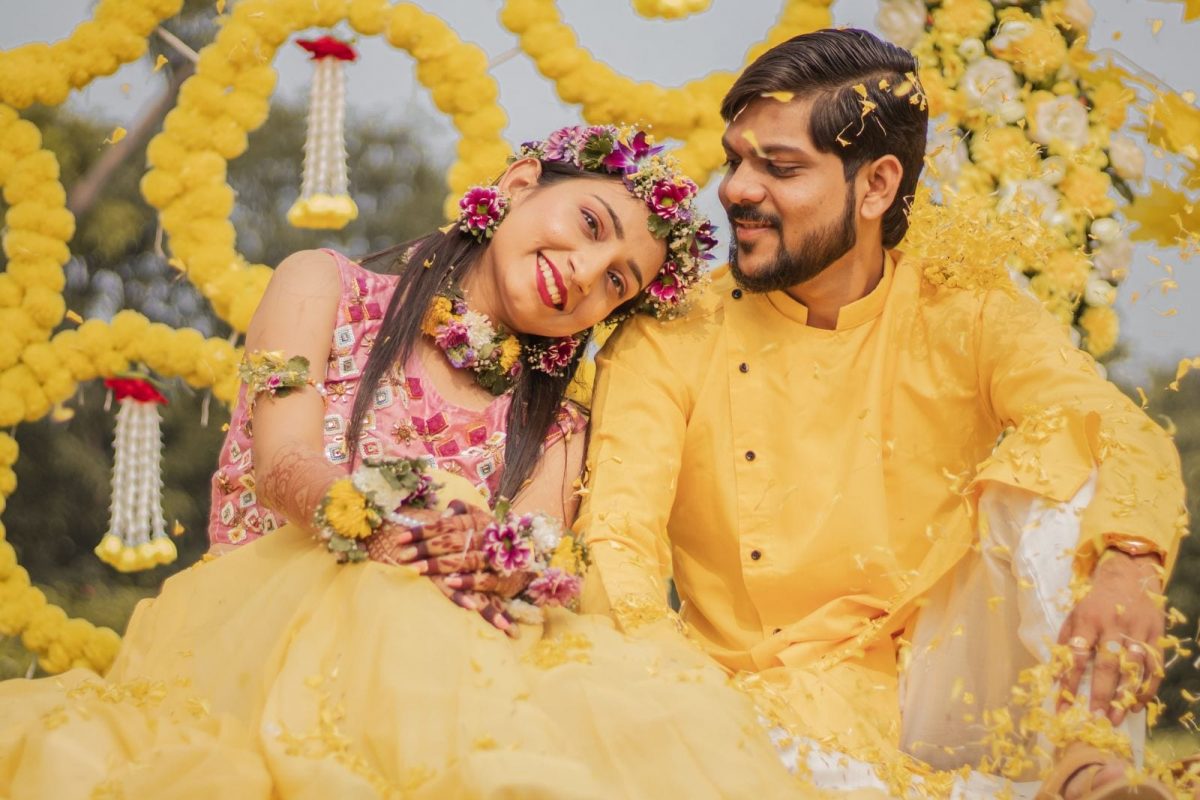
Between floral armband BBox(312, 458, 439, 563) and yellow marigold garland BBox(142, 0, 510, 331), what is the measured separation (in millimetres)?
1651

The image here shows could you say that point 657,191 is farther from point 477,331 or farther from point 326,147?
point 326,147

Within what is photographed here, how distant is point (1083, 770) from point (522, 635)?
107 centimetres

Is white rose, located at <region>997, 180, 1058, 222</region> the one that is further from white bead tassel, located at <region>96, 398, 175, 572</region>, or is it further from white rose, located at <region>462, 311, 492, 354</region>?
white bead tassel, located at <region>96, 398, 175, 572</region>

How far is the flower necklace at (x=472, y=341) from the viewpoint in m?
3.45

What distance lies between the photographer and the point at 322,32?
14.6 ft

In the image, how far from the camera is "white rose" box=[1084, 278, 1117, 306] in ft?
14.5

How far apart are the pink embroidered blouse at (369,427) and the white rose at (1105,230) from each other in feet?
6.42

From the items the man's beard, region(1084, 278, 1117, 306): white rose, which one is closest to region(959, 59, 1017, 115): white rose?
region(1084, 278, 1117, 306): white rose

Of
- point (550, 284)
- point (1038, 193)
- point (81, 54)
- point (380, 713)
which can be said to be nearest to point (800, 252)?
point (550, 284)

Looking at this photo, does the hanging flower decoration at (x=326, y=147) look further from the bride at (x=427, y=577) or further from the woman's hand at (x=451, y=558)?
the woman's hand at (x=451, y=558)

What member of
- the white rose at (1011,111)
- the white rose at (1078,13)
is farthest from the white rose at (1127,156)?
the white rose at (1078,13)

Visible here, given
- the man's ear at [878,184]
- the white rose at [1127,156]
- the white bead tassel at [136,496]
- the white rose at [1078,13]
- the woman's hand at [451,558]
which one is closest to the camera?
the woman's hand at [451,558]

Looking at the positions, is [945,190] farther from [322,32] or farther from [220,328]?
[220,328]

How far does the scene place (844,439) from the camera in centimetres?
344
